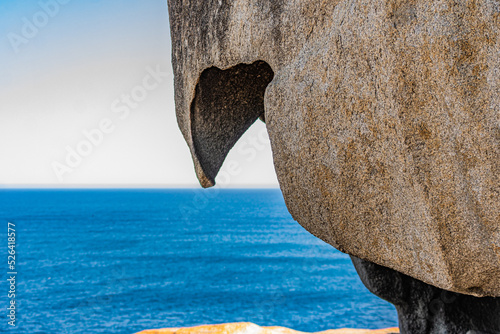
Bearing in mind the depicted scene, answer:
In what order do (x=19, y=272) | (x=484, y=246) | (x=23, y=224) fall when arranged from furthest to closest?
(x=23, y=224) → (x=19, y=272) → (x=484, y=246)

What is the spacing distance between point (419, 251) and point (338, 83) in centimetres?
104

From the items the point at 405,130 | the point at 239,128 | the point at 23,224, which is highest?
the point at 405,130

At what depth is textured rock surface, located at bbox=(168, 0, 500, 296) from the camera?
2.30 metres

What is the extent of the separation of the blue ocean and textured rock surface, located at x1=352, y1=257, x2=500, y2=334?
67.2 feet

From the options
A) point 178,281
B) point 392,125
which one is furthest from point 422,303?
point 178,281

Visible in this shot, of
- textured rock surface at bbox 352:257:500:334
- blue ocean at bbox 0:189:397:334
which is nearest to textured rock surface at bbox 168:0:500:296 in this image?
textured rock surface at bbox 352:257:500:334

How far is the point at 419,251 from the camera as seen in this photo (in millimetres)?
2627

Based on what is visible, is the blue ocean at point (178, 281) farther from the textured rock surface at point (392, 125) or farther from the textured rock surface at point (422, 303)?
the textured rock surface at point (392, 125)

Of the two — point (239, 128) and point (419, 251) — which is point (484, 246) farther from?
point (239, 128)

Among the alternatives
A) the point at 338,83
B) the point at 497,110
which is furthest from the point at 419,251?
the point at 338,83

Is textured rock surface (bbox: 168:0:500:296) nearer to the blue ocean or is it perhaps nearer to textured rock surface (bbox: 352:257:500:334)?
textured rock surface (bbox: 352:257:500:334)

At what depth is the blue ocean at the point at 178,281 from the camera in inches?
1055

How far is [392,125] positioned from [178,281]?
3606cm

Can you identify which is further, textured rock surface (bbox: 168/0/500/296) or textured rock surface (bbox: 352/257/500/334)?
textured rock surface (bbox: 352/257/500/334)
